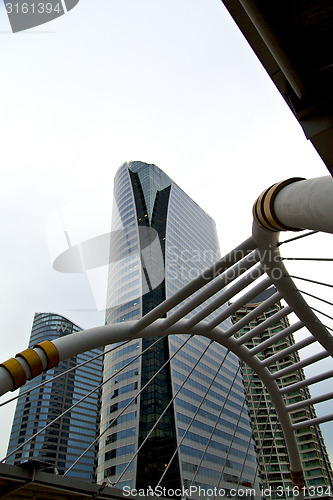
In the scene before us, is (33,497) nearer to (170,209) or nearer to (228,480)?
(228,480)

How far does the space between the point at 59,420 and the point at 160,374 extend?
66.5 m

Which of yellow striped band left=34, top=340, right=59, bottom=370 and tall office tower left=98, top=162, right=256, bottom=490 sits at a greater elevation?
tall office tower left=98, top=162, right=256, bottom=490

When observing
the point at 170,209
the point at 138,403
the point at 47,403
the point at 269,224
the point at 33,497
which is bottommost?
the point at 33,497

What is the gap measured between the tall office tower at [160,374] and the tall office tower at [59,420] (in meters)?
42.9

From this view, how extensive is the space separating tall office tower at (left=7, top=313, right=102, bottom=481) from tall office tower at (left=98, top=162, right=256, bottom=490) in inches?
1689

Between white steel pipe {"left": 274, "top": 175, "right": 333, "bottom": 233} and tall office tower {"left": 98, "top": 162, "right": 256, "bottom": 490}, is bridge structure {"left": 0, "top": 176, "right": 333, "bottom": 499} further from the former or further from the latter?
tall office tower {"left": 98, "top": 162, "right": 256, "bottom": 490}

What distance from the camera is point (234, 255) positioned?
1042 cm

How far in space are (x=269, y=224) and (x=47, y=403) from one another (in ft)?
474

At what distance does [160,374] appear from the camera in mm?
70375

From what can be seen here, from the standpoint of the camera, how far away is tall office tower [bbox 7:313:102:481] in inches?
4579

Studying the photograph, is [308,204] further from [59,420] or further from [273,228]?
[59,420]

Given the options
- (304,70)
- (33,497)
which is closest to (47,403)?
(33,497)

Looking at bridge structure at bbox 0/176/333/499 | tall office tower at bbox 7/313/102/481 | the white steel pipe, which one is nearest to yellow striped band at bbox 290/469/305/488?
bridge structure at bbox 0/176/333/499

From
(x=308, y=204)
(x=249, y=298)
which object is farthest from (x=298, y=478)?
(x=308, y=204)
